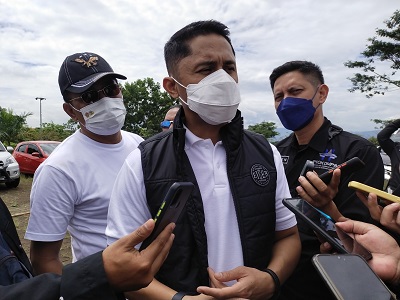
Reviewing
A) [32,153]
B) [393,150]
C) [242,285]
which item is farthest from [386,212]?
[32,153]

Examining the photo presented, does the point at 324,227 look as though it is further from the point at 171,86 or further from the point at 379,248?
the point at 171,86

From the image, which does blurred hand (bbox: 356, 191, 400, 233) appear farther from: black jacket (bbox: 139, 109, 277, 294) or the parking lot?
the parking lot

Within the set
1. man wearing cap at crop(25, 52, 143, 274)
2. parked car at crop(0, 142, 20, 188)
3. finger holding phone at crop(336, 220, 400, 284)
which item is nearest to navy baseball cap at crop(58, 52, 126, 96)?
man wearing cap at crop(25, 52, 143, 274)

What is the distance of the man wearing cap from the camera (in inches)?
72.4

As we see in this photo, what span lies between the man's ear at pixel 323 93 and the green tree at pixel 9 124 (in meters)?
24.3

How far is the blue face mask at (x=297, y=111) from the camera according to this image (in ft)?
8.34

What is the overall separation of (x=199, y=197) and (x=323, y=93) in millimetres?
1776

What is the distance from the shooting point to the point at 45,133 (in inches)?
1090

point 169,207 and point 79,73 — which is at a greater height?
point 79,73

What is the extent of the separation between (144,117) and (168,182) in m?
29.6

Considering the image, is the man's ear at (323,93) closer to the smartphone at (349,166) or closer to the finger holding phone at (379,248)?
the smartphone at (349,166)

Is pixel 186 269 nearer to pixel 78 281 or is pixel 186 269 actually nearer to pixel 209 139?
pixel 78 281

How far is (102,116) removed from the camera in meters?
2.18

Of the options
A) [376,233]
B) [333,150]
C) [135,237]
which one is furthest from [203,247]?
[333,150]
